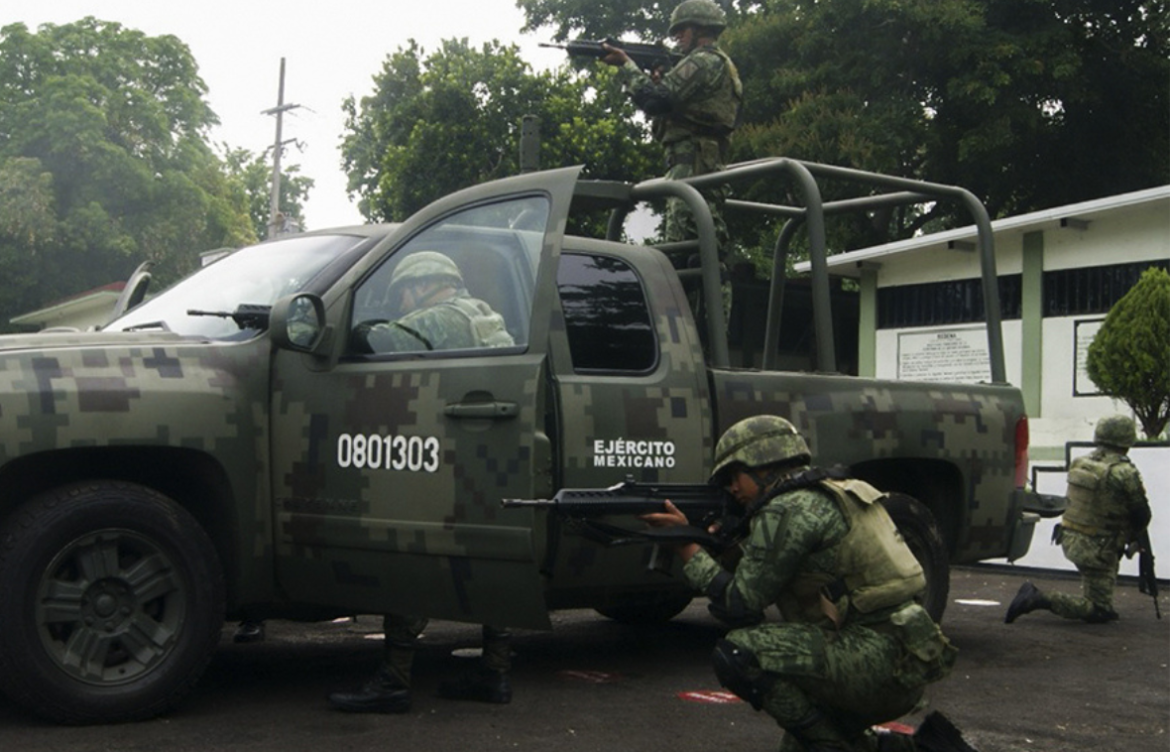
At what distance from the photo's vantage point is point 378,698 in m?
5.78

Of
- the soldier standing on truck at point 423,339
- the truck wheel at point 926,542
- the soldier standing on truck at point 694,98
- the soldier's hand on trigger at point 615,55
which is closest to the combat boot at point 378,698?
the soldier standing on truck at point 423,339

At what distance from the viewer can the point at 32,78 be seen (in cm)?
4875

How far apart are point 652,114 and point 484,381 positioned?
2.89m

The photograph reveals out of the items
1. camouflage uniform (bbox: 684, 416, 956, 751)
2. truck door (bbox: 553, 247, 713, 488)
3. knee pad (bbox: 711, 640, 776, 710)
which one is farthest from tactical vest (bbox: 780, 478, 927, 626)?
truck door (bbox: 553, 247, 713, 488)

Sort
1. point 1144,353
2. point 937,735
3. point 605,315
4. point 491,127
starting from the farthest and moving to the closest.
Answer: point 491,127 < point 1144,353 < point 605,315 < point 937,735

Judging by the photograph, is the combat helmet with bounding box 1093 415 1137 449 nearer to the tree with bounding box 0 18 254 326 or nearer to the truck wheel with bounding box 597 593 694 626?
the truck wheel with bounding box 597 593 694 626

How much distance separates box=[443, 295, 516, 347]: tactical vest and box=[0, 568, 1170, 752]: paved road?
4.66 feet

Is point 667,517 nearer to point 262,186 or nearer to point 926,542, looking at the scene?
point 926,542

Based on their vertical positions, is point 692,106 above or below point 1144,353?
above

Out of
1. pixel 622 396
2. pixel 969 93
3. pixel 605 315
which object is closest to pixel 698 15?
pixel 605 315

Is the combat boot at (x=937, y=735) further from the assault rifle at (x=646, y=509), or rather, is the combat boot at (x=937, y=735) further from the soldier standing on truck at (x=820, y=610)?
the assault rifle at (x=646, y=509)

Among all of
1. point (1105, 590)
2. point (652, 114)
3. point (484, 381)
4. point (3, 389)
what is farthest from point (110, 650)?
point (1105, 590)

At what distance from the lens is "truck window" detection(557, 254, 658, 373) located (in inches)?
245

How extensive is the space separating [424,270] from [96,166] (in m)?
43.1
